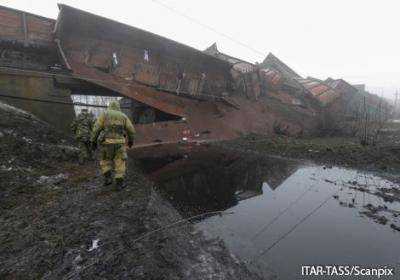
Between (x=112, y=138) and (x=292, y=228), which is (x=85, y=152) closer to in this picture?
(x=112, y=138)

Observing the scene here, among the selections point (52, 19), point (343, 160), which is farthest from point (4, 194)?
point (343, 160)

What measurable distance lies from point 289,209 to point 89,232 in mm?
2807

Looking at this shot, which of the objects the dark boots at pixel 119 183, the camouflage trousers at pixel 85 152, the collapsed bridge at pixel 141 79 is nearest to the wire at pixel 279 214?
the dark boots at pixel 119 183

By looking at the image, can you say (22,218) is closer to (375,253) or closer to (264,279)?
(264,279)

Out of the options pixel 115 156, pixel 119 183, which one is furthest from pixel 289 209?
pixel 115 156

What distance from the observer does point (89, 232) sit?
3566 mm

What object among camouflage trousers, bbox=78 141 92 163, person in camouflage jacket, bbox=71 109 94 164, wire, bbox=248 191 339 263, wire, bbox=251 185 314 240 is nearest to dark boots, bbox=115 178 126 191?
camouflage trousers, bbox=78 141 92 163

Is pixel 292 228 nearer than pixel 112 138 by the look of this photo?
Yes

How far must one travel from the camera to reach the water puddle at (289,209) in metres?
3.43

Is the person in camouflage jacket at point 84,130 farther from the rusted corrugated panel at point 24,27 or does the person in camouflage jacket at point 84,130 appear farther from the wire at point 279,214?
the wire at point 279,214

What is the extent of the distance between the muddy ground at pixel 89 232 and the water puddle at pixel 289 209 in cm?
36

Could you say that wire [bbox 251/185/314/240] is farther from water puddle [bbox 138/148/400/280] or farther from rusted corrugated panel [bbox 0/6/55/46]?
rusted corrugated panel [bbox 0/6/55/46]

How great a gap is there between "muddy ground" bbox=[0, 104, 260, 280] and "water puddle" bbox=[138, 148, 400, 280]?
357mm

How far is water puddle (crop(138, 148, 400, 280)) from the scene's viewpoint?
3.43 metres
